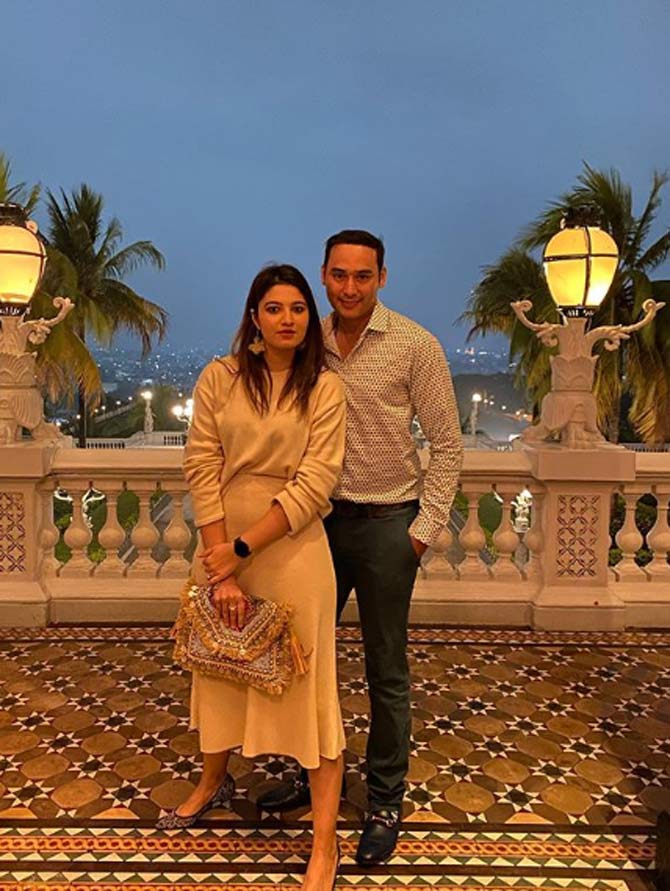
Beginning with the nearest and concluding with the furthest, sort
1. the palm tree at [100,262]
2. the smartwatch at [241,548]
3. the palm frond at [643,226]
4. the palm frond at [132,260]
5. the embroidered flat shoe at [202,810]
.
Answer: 1. the smartwatch at [241,548]
2. the embroidered flat shoe at [202,810]
3. the palm frond at [643,226]
4. the palm tree at [100,262]
5. the palm frond at [132,260]

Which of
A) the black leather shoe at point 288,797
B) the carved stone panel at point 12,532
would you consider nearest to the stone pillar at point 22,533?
the carved stone panel at point 12,532

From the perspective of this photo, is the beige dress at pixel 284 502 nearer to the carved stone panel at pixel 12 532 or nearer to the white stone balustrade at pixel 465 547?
the white stone balustrade at pixel 465 547

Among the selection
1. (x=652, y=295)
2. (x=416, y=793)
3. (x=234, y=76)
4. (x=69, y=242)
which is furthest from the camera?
(x=234, y=76)

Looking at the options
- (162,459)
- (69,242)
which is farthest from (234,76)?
(162,459)

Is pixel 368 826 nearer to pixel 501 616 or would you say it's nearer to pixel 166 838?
pixel 166 838

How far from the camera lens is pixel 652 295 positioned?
13.4 metres

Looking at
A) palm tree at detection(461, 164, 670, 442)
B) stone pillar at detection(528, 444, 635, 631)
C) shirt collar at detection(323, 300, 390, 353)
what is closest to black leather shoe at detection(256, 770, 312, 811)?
shirt collar at detection(323, 300, 390, 353)

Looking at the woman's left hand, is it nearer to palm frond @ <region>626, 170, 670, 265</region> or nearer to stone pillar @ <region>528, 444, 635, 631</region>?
stone pillar @ <region>528, 444, 635, 631</region>

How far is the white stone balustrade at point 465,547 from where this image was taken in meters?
4.20

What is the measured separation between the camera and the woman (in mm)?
2082

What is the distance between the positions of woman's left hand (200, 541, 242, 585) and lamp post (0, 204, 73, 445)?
2.43m

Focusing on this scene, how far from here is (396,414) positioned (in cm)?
227

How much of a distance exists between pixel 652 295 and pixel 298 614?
41.8 ft

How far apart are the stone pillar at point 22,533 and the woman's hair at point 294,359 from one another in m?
2.35
